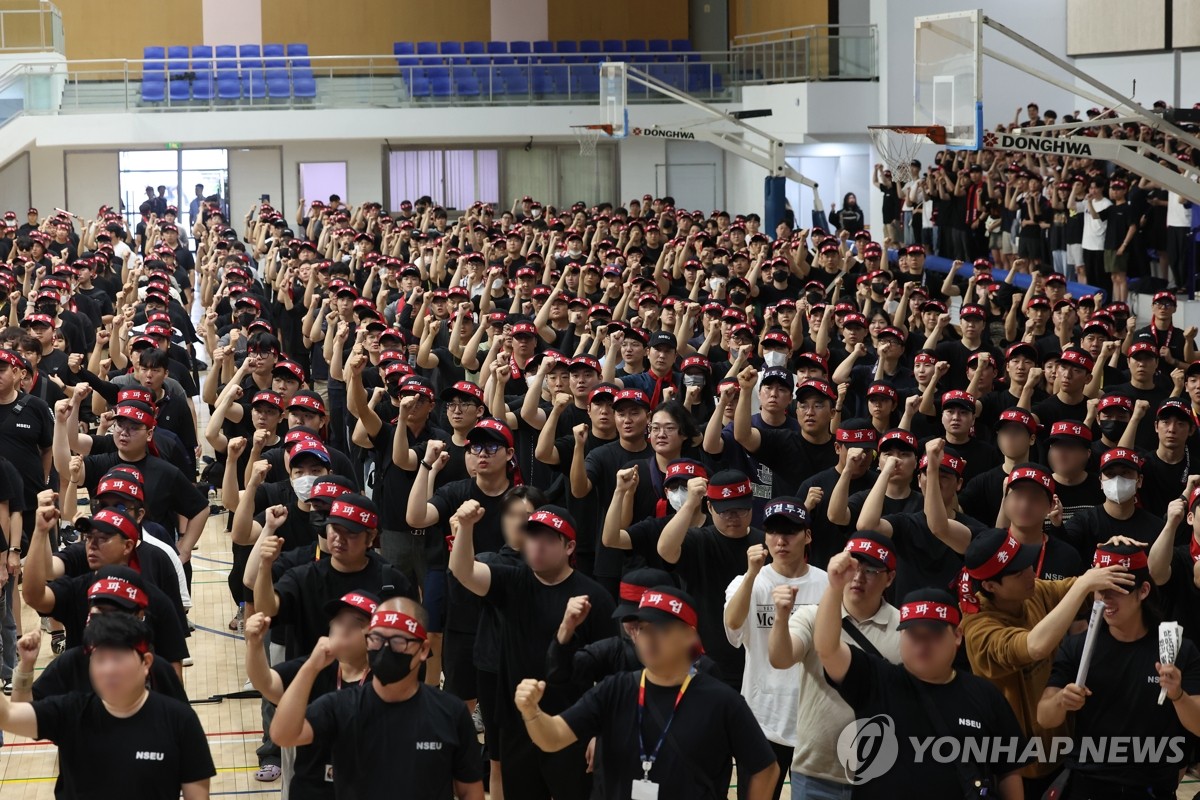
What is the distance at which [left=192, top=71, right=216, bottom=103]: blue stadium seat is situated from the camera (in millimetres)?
34781

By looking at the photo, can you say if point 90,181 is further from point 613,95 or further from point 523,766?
point 523,766

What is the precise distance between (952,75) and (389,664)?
13.5 metres

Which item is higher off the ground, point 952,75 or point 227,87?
point 227,87

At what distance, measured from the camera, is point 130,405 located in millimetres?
9375

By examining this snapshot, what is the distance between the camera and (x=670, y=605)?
573 cm

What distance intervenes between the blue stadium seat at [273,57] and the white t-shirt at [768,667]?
3044 cm

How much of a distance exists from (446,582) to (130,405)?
7.30 ft

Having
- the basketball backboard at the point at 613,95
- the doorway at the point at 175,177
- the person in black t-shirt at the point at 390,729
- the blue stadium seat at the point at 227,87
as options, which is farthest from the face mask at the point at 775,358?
the doorway at the point at 175,177

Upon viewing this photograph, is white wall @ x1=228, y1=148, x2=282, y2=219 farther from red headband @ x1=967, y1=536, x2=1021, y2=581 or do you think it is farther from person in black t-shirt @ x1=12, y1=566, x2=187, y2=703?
red headband @ x1=967, y1=536, x2=1021, y2=581

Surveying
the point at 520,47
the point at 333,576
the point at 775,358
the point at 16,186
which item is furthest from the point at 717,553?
the point at 520,47

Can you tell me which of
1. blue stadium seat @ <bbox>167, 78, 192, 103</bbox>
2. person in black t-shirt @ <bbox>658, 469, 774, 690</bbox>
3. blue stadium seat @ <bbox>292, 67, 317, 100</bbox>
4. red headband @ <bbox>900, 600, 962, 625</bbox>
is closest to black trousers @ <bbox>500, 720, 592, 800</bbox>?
person in black t-shirt @ <bbox>658, 469, 774, 690</bbox>

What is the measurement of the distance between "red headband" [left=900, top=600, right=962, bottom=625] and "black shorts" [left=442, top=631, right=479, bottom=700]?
10.2 ft

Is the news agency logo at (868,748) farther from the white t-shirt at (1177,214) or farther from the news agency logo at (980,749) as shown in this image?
the white t-shirt at (1177,214)

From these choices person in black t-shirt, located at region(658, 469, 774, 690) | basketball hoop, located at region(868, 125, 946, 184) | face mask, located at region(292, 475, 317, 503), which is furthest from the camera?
basketball hoop, located at region(868, 125, 946, 184)
